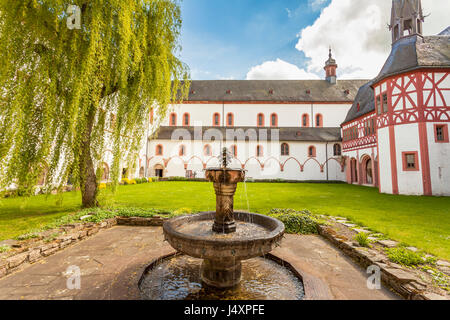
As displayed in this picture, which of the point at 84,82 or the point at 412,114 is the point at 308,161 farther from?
the point at 84,82

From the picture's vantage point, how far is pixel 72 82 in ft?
19.4

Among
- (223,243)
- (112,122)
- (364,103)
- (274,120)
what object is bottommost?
(223,243)

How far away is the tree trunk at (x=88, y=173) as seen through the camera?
709 cm

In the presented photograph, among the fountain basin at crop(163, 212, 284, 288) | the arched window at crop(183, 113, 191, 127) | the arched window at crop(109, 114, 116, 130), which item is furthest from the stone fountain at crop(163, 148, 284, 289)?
the arched window at crop(183, 113, 191, 127)

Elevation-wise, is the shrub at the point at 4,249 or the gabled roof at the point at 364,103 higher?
the gabled roof at the point at 364,103

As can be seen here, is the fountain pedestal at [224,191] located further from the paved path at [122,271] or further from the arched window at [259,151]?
the arched window at [259,151]

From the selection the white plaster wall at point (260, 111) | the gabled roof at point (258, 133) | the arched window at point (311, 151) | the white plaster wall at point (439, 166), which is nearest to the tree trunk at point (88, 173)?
the white plaster wall at point (439, 166)

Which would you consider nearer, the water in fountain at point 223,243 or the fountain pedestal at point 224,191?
the water in fountain at point 223,243

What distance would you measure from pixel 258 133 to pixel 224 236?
2756 centimetres

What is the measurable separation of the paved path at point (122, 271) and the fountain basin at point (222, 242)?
913mm

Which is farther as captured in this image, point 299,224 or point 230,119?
point 230,119

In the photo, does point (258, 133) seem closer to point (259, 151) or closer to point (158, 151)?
point (259, 151)

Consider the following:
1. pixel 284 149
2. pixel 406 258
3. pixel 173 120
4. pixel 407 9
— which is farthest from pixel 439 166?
pixel 173 120
